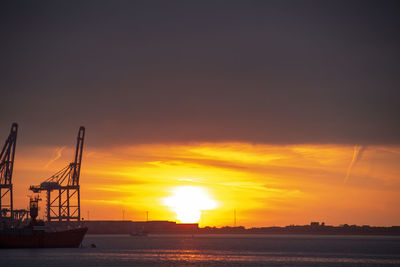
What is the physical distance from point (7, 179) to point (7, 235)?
2239 cm

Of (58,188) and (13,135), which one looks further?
(58,188)

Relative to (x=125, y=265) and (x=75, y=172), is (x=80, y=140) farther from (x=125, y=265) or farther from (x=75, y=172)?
(x=125, y=265)

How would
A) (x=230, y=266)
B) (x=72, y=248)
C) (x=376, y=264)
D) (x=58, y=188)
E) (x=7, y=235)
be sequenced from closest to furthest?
1. (x=230, y=266)
2. (x=376, y=264)
3. (x=7, y=235)
4. (x=72, y=248)
5. (x=58, y=188)

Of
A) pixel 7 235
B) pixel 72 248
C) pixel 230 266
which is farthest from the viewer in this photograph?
pixel 72 248

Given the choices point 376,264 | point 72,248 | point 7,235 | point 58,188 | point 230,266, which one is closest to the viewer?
point 230,266

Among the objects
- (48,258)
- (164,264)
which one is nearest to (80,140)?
(48,258)

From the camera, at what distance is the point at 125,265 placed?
98.4m

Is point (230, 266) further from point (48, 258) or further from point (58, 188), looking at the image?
point (58, 188)

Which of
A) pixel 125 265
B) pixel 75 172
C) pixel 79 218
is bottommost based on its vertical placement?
pixel 125 265

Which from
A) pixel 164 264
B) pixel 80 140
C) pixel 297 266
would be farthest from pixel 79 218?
pixel 297 266

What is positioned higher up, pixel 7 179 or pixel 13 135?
pixel 13 135

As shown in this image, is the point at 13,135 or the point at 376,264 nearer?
the point at 376,264

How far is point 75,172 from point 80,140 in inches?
398

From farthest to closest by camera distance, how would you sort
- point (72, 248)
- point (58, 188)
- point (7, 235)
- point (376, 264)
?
point (58, 188)
point (72, 248)
point (7, 235)
point (376, 264)
